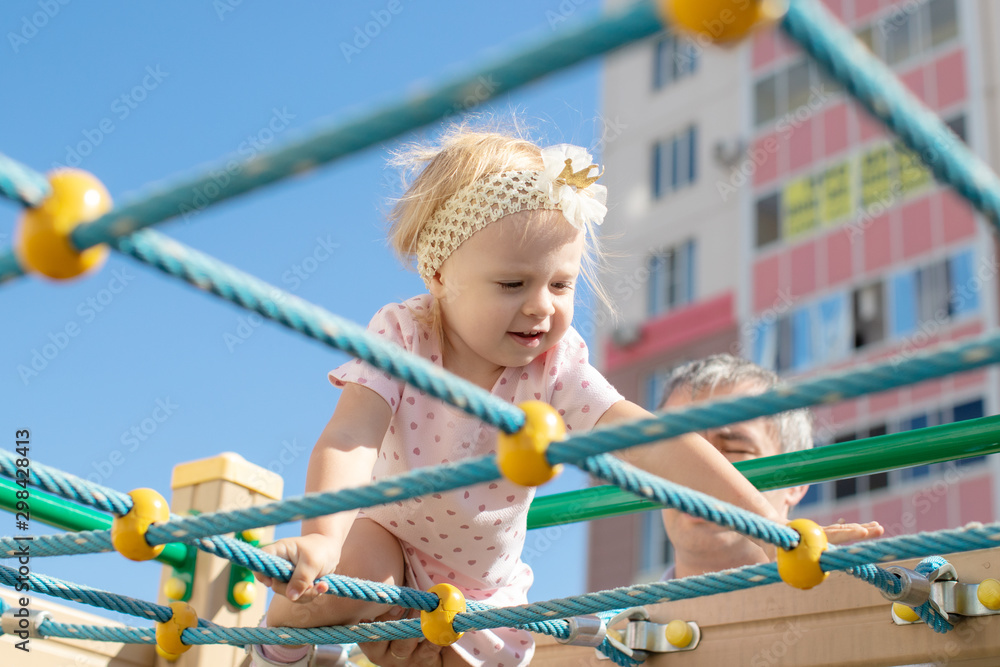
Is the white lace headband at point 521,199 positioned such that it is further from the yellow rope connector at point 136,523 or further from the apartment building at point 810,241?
the apartment building at point 810,241

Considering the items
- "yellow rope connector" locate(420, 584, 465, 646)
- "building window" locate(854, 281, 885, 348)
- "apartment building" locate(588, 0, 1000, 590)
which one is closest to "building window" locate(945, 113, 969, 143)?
"apartment building" locate(588, 0, 1000, 590)

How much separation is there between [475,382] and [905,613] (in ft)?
2.13

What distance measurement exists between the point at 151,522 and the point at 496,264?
1.92ft

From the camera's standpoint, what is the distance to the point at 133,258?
29.7 inches

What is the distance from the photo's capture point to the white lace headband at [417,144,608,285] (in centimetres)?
158

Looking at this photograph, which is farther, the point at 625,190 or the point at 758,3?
the point at 625,190

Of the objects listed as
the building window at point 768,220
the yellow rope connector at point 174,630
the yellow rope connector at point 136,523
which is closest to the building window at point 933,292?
the building window at point 768,220

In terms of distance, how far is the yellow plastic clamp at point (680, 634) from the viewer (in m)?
1.67

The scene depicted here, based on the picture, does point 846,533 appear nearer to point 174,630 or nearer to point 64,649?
point 174,630

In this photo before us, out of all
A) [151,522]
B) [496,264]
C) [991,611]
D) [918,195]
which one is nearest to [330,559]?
[151,522]

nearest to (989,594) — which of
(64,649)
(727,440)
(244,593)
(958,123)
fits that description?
(727,440)

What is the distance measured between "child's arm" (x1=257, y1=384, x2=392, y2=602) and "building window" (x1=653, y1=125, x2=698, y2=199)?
38.9 feet

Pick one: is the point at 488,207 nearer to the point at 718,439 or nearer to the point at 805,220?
the point at 718,439

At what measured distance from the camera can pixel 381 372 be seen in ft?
4.98
